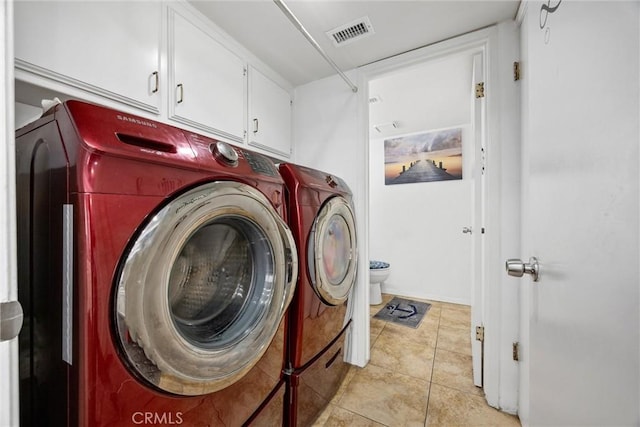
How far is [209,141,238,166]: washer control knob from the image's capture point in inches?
30.4

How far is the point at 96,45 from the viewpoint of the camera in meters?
0.95

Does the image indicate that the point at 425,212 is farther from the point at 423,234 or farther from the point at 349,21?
the point at 349,21

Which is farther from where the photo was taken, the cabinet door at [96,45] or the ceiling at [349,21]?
the ceiling at [349,21]

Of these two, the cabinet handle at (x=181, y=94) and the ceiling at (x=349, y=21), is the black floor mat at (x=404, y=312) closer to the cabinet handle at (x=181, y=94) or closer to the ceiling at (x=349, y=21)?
the ceiling at (x=349, y=21)

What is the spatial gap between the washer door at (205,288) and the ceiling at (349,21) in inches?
44.7

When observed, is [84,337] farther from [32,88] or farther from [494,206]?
[494,206]

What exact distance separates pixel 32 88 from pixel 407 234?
340 centimetres

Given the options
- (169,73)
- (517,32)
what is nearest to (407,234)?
(517,32)

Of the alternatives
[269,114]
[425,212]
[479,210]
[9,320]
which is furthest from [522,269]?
[425,212]

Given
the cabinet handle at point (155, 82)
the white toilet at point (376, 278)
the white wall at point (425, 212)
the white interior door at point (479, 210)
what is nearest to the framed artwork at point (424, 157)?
the white wall at point (425, 212)

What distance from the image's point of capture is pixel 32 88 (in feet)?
2.84

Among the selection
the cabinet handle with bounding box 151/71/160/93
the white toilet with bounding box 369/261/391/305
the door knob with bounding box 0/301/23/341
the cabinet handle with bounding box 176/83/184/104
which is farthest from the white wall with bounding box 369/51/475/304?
the door knob with bounding box 0/301/23/341

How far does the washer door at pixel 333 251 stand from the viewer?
116 centimetres

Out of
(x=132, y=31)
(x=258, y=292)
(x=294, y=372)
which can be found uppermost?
(x=132, y=31)
